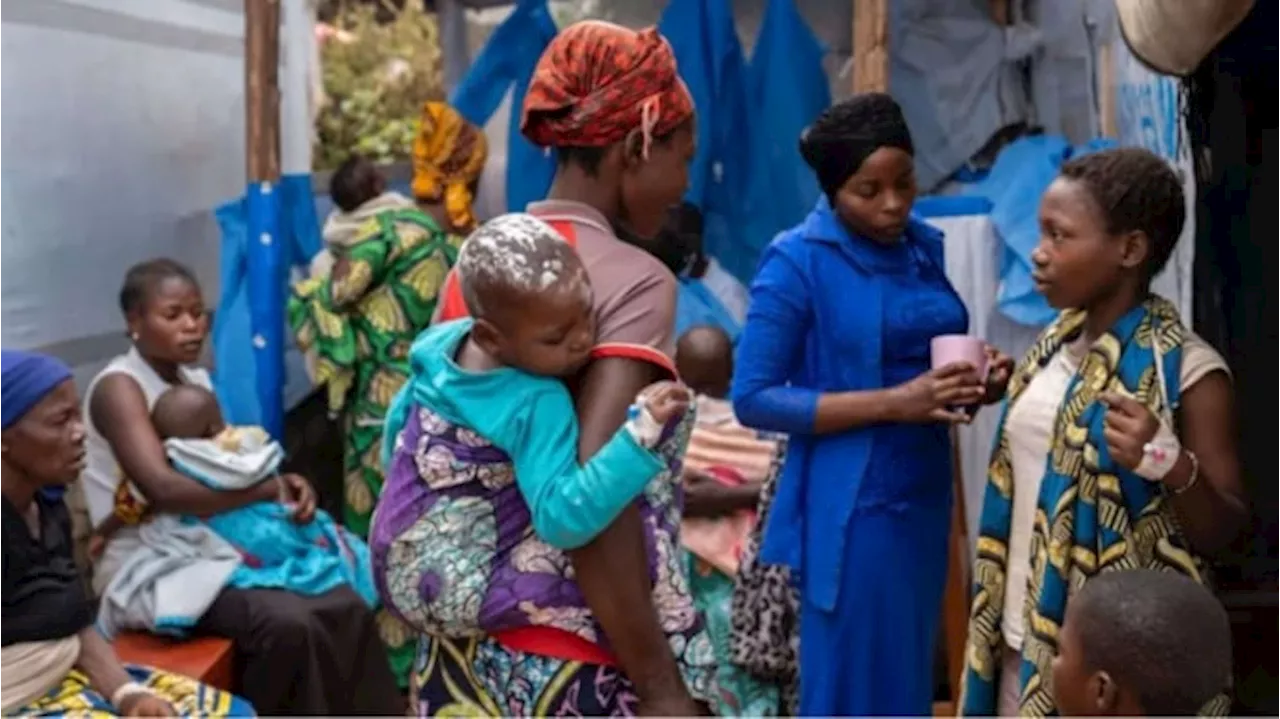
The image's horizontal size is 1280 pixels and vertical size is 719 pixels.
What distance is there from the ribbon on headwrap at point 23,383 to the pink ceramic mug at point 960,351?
167cm

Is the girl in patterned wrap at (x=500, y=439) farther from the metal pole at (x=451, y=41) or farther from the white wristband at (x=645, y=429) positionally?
the metal pole at (x=451, y=41)

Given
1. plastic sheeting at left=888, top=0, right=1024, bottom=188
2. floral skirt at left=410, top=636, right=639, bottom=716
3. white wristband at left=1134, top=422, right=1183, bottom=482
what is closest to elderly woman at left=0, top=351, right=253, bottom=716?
floral skirt at left=410, top=636, right=639, bottom=716

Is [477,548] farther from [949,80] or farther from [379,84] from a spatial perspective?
[379,84]

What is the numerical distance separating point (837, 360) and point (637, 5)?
2942 mm

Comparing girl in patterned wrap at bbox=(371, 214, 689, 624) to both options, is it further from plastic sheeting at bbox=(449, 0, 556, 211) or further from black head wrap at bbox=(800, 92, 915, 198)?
plastic sheeting at bbox=(449, 0, 556, 211)

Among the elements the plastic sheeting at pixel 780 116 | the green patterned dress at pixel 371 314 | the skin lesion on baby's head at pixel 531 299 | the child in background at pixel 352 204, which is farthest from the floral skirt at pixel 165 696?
the plastic sheeting at pixel 780 116

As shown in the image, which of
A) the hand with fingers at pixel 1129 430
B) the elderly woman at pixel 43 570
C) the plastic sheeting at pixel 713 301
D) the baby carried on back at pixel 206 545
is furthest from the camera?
the plastic sheeting at pixel 713 301

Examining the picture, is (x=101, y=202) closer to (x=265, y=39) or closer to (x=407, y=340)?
(x=265, y=39)

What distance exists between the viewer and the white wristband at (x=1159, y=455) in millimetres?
2314

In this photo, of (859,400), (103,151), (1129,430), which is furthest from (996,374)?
(103,151)

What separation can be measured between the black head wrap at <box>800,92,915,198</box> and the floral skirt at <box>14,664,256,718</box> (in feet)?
5.70

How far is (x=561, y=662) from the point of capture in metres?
2.02

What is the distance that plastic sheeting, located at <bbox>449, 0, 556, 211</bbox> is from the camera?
5.61m

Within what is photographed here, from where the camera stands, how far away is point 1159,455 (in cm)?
232
